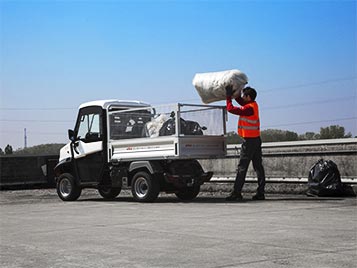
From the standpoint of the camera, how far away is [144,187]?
14.4 meters

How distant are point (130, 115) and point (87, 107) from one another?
1147mm

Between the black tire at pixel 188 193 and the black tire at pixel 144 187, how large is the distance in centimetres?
108

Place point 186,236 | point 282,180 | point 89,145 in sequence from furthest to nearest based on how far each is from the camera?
point 282,180
point 89,145
point 186,236

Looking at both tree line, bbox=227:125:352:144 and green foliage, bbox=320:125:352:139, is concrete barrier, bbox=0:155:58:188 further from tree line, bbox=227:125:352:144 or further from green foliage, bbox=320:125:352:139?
green foliage, bbox=320:125:352:139

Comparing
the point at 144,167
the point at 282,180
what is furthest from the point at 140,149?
the point at 282,180

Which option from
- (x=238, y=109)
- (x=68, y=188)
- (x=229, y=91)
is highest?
(x=229, y=91)

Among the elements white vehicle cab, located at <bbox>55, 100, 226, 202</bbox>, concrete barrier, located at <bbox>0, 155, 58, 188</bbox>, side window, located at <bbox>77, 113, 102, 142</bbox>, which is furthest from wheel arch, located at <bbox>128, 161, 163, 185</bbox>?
concrete barrier, located at <bbox>0, 155, 58, 188</bbox>

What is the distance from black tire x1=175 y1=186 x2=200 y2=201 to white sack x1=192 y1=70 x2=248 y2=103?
6.42 ft

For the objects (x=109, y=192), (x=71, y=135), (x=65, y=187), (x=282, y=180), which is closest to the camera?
(x=71, y=135)

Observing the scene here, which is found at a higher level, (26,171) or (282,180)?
(26,171)

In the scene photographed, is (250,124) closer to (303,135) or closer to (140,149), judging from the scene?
(140,149)

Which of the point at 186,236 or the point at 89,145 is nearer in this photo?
the point at 186,236

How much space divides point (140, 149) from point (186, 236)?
6.28 meters

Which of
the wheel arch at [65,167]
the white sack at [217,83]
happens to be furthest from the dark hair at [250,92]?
the wheel arch at [65,167]
